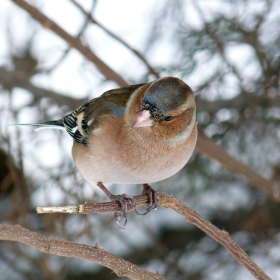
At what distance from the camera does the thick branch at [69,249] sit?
1722mm

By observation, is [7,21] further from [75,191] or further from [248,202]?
[248,202]

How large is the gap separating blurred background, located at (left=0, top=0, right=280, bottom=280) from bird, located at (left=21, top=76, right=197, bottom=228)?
74 centimetres

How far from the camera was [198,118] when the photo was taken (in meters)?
3.89

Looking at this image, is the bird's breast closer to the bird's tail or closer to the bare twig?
the bird's tail

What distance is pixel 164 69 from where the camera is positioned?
3.58 metres

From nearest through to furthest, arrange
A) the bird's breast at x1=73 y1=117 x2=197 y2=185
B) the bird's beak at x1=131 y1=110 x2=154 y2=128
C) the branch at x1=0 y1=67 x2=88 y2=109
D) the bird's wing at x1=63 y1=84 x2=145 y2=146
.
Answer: the bird's beak at x1=131 y1=110 x2=154 y2=128 → the bird's breast at x1=73 y1=117 x2=197 y2=185 → the bird's wing at x1=63 y1=84 x2=145 y2=146 → the branch at x1=0 y1=67 x2=88 y2=109

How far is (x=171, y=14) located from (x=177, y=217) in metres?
2.05

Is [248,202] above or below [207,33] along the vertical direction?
below

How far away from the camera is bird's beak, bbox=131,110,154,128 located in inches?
90.9

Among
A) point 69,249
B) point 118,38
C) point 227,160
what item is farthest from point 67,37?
point 69,249

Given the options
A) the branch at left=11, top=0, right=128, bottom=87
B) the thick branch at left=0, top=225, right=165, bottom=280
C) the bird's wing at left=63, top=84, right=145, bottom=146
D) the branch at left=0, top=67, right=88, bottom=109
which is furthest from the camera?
the branch at left=0, top=67, right=88, bottom=109

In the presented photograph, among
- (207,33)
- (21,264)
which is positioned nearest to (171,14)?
(207,33)

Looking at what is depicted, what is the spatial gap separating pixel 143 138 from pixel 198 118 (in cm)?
146

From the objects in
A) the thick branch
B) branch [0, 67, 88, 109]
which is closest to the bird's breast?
the thick branch
